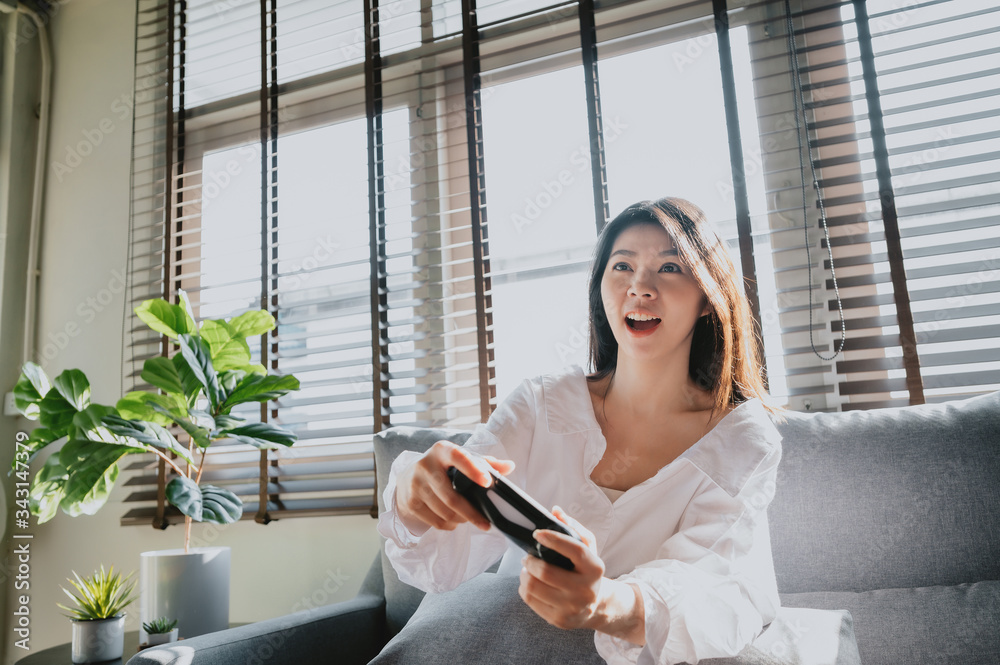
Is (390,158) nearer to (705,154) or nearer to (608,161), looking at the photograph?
(608,161)

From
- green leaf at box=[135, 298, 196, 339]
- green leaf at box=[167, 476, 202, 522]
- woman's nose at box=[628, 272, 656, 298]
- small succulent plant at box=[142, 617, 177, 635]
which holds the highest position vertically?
green leaf at box=[135, 298, 196, 339]

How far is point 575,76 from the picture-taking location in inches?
82.0

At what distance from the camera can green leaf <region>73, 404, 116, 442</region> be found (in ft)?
5.57

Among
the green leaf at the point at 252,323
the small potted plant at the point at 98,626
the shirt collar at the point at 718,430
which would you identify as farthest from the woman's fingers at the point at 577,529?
the green leaf at the point at 252,323

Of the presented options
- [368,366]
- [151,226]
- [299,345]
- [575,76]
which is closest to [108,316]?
[151,226]

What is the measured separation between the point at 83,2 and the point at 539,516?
3112 mm

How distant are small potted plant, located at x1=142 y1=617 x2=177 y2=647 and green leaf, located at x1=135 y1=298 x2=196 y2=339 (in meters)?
0.74

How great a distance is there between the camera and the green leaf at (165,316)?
6.10 feet

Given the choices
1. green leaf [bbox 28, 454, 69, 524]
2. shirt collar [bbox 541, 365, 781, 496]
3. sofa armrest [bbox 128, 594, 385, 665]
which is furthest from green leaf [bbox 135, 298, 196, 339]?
shirt collar [bbox 541, 365, 781, 496]

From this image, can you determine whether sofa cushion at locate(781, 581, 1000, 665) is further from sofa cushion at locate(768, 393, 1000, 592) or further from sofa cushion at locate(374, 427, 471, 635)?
sofa cushion at locate(374, 427, 471, 635)

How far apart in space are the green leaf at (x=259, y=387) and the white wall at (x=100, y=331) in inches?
18.0

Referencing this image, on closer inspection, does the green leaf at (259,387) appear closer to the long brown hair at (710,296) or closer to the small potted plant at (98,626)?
the small potted plant at (98,626)

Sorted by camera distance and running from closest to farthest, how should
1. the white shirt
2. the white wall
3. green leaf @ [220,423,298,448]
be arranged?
the white shirt < green leaf @ [220,423,298,448] < the white wall

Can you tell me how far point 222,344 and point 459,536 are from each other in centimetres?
109
